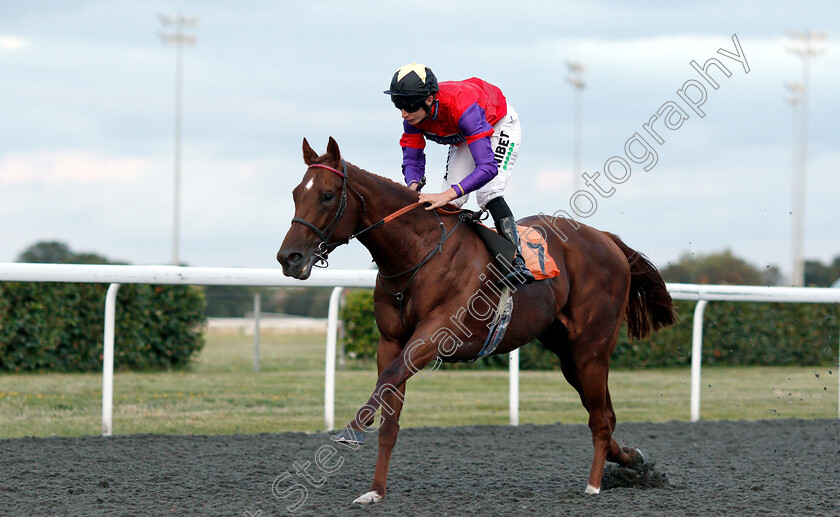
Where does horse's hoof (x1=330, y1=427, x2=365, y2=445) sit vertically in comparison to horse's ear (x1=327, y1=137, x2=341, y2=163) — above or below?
below

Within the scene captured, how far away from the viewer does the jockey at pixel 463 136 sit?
4.31 metres

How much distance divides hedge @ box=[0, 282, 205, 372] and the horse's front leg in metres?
7.16

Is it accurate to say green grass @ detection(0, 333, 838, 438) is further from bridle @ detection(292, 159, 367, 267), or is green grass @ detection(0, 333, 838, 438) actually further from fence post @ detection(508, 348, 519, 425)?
bridle @ detection(292, 159, 367, 267)

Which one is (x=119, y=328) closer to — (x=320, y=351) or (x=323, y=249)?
(x=320, y=351)

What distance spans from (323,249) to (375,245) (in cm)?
36

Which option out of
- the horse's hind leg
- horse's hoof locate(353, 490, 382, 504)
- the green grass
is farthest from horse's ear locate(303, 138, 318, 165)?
the green grass

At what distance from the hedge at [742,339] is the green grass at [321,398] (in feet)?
0.97

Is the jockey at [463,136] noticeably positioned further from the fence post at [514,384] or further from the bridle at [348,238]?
the fence post at [514,384]

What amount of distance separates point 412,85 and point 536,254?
3.83ft

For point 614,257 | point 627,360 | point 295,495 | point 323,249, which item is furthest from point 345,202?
point 627,360

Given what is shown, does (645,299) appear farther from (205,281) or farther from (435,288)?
(205,281)

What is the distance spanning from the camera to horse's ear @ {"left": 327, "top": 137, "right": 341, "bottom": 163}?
158 inches

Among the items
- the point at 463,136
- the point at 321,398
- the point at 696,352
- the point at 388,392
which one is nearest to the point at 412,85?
the point at 463,136

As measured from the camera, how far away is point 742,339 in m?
13.0
